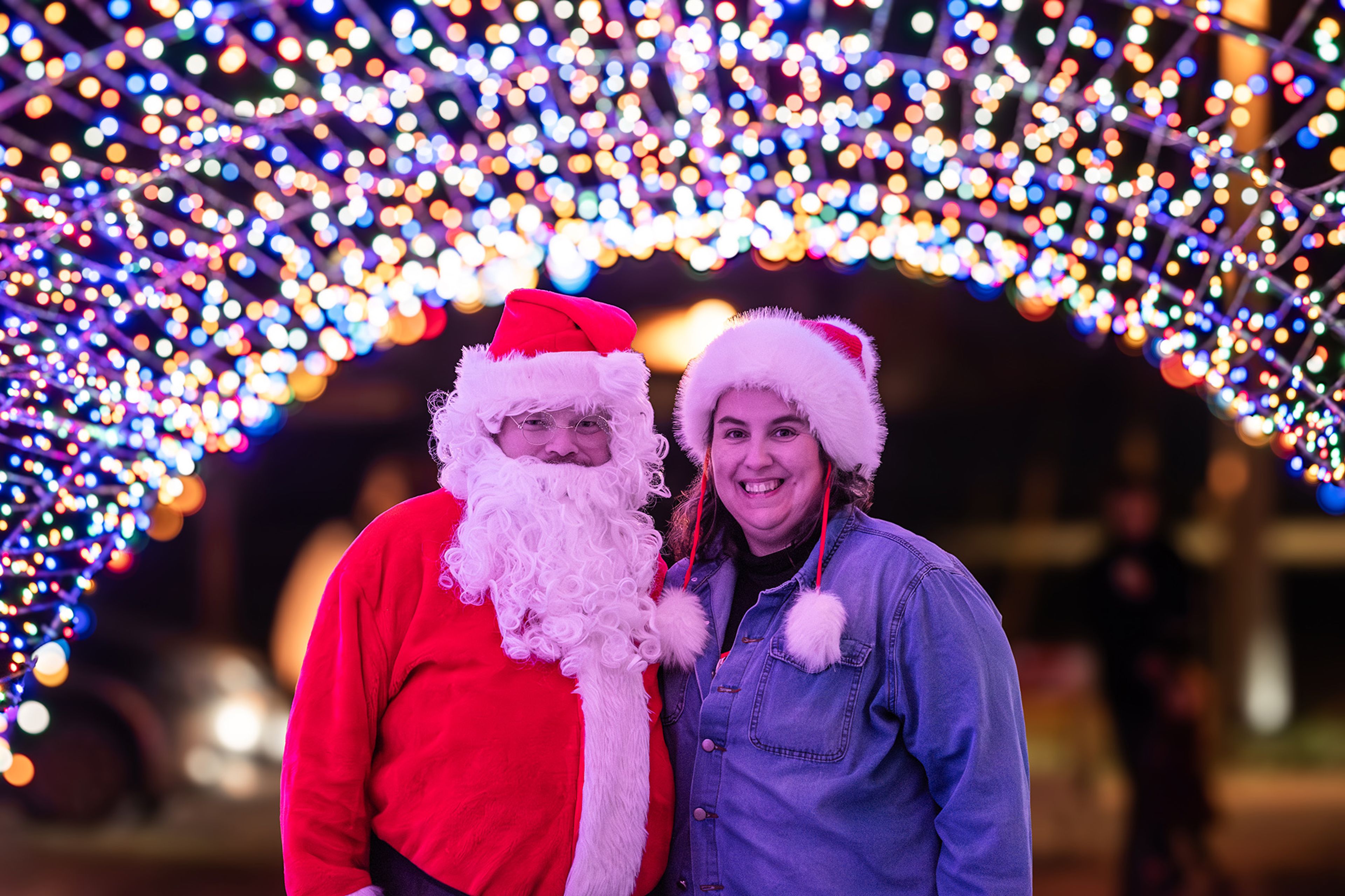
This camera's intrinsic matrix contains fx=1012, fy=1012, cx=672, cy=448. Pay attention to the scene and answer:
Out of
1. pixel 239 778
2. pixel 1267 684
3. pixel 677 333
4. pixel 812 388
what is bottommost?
pixel 239 778

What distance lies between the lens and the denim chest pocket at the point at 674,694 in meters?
2.11

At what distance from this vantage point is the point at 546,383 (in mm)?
2133

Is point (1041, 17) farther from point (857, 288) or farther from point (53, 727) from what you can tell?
point (53, 727)

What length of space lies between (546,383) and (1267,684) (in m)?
4.68

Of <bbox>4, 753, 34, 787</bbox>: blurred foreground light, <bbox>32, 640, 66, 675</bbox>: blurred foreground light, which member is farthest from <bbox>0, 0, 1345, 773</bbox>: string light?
<bbox>4, 753, 34, 787</bbox>: blurred foreground light

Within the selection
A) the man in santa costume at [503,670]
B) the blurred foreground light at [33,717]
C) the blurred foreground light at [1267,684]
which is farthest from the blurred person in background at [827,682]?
the blurred foreground light at [1267,684]

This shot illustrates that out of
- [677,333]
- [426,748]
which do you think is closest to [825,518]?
[426,748]

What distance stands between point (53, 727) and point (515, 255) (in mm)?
3233

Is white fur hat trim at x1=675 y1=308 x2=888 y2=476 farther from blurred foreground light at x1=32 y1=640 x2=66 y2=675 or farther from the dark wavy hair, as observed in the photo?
blurred foreground light at x1=32 y1=640 x2=66 y2=675

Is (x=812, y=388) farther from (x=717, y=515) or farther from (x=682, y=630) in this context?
(x=682, y=630)

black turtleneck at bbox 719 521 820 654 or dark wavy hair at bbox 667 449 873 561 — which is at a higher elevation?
dark wavy hair at bbox 667 449 873 561

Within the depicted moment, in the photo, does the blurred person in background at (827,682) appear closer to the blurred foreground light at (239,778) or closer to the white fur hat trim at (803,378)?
the white fur hat trim at (803,378)

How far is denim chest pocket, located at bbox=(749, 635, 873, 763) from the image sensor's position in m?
1.90

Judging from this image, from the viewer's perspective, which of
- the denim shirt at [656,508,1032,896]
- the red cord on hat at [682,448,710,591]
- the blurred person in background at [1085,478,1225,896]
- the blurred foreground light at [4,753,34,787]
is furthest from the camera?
the blurred person in background at [1085,478,1225,896]
